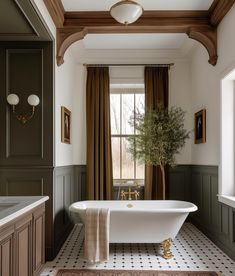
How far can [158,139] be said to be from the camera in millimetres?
4500

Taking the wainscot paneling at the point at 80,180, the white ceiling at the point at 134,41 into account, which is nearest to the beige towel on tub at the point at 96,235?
the wainscot paneling at the point at 80,180

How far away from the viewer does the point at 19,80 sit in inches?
138

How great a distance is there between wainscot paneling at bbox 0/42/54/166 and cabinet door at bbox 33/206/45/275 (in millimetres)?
832

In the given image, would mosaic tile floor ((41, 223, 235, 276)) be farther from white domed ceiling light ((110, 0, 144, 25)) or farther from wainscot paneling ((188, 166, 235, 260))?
white domed ceiling light ((110, 0, 144, 25))

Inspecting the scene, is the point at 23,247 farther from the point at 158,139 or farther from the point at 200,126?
the point at 200,126

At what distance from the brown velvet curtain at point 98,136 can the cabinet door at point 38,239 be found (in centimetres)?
210

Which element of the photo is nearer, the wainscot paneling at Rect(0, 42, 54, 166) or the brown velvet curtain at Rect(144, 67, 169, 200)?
the wainscot paneling at Rect(0, 42, 54, 166)

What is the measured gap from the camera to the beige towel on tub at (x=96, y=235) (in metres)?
Result: 3.19

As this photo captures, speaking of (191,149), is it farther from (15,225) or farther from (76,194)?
(15,225)

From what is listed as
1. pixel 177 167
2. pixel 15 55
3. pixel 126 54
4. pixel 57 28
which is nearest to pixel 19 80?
pixel 15 55

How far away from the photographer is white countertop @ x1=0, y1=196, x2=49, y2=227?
1.89 m

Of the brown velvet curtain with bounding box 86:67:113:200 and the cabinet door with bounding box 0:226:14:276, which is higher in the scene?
the brown velvet curtain with bounding box 86:67:113:200

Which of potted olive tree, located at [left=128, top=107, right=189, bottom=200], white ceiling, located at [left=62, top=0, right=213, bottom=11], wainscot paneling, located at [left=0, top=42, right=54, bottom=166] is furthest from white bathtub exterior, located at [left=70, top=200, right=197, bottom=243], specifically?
white ceiling, located at [left=62, top=0, right=213, bottom=11]

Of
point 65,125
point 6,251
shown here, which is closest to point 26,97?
point 65,125
